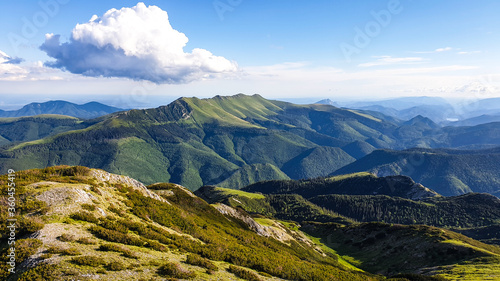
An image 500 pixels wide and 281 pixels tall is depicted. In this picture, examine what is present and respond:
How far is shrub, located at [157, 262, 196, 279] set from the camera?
2470 cm

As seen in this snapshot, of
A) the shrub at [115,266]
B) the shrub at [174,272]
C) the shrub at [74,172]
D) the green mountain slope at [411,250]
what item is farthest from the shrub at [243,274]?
the green mountain slope at [411,250]

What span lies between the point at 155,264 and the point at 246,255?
60.1 feet

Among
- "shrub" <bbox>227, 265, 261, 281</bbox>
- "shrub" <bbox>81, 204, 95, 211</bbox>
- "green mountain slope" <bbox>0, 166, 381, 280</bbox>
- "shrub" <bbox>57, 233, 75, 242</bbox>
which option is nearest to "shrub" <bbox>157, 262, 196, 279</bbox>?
"green mountain slope" <bbox>0, 166, 381, 280</bbox>

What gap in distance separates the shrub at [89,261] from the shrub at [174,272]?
18.5ft

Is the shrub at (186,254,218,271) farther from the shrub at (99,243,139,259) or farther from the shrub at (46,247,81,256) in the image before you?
the shrub at (46,247,81,256)

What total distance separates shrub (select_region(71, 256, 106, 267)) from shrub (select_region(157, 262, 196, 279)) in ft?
18.5

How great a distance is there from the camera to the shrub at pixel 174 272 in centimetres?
2470

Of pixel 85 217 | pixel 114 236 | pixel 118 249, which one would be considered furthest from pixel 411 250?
pixel 85 217

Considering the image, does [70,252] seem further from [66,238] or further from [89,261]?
[66,238]

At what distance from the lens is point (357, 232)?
6275 inches

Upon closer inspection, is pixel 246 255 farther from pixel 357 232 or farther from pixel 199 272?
pixel 357 232

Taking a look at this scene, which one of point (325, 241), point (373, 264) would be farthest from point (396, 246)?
point (325, 241)

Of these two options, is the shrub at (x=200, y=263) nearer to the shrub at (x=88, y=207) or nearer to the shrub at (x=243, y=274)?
the shrub at (x=243, y=274)

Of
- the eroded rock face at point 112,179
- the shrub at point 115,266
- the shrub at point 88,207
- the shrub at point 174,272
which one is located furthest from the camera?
the eroded rock face at point 112,179
